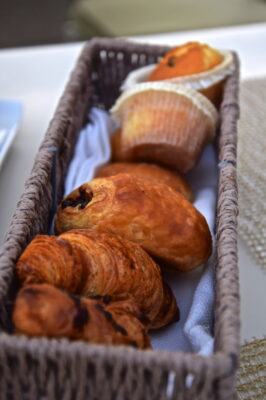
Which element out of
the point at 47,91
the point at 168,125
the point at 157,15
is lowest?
the point at 157,15

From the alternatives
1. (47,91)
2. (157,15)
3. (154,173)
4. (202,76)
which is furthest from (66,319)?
(157,15)

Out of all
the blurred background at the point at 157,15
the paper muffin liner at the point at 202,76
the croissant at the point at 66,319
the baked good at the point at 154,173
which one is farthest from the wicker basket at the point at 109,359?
the blurred background at the point at 157,15

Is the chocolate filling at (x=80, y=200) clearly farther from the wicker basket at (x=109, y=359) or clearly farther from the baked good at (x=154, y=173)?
the baked good at (x=154, y=173)

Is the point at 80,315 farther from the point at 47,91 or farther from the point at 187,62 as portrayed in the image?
the point at 47,91

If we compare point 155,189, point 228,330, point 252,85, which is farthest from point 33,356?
point 252,85

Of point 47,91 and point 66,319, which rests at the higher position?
point 66,319

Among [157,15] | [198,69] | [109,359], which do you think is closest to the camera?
[109,359]
